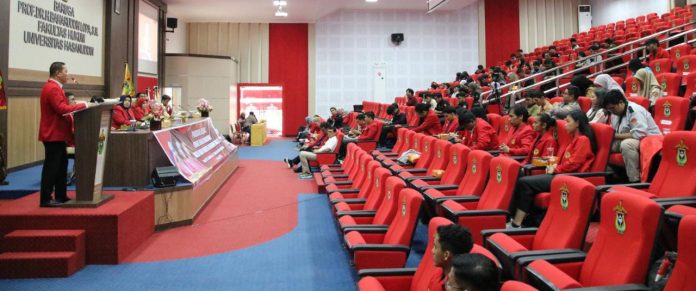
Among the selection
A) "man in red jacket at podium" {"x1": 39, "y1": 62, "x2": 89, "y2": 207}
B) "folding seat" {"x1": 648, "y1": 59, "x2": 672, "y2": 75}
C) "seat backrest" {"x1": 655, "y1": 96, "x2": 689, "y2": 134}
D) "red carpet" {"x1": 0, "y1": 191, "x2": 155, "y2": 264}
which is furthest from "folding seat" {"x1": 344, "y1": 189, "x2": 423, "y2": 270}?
"folding seat" {"x1": 648, "y1": 59, "x2": 672, "y2": 75}

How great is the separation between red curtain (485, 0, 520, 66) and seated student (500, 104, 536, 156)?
1226 centimetres

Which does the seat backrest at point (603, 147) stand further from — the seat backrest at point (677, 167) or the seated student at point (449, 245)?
the seated student at point (449, 245)

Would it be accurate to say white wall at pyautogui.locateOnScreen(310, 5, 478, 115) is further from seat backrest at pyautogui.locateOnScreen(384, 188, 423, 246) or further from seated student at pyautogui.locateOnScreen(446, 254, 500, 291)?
seated student at pyautogui.locateOnScreen(446, 254, 500, 291)

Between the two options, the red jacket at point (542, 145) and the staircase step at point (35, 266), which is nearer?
the staircase step at point (35, 266)

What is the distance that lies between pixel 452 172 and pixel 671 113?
2071 mm

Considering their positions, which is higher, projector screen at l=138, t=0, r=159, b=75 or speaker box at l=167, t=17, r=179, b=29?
speaker box at l=167, t=17, r=179, b=29

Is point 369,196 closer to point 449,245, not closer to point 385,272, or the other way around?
point 385,272

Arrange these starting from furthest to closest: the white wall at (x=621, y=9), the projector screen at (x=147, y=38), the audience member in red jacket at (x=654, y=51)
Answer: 1. the white wall at (x=621, y=9)
2. the projector screen at (x=147, y=38)
3. the audience member in red jacket at (x=654, y=51)

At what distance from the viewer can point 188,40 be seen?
16.7 m

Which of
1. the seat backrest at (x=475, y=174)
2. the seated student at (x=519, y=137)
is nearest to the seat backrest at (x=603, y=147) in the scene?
the seat backrest at (x=475, y=174)

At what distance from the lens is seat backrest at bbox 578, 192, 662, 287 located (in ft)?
7.06

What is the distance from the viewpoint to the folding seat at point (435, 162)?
5.24 m

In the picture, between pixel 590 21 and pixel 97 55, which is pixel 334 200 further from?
pixel 590 21

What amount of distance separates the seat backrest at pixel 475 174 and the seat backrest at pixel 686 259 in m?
2.18
